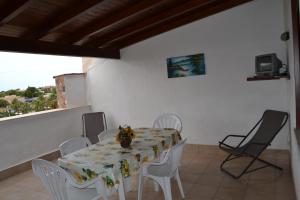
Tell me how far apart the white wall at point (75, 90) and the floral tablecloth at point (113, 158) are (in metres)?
2.94

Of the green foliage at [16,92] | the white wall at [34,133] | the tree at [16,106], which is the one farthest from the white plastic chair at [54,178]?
the green foliage at [16,92]

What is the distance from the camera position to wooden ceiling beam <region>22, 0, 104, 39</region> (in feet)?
9.89

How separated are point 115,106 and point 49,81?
5.26 ft

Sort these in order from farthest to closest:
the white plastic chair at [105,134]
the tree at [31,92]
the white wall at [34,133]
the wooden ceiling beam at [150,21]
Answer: the tree at [31,92] < the white wall at [34,133] < the wooden ceiling beam at [150,21] < the white plastic chair at [105,134]

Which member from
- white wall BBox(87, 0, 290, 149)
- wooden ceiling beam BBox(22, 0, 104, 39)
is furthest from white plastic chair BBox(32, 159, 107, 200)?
white wall BBox(87, 0, 290, 149)

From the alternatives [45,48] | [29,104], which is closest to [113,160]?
[45,48]

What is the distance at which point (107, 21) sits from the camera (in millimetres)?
3727

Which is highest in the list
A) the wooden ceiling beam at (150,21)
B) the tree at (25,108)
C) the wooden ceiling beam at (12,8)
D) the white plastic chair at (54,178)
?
the wooden ceiling beam at (150,21)

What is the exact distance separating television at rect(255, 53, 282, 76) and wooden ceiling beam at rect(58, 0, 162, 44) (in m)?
1.66

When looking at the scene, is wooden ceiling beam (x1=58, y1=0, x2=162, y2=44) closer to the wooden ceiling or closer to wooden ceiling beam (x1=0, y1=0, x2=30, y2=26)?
the wooden ceiling

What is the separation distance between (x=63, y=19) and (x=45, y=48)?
2.58 ft

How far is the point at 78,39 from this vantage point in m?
4.11

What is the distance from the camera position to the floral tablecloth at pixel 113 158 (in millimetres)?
2232

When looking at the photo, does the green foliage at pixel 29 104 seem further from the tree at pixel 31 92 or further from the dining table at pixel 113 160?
the dining table at pixel 113 160
